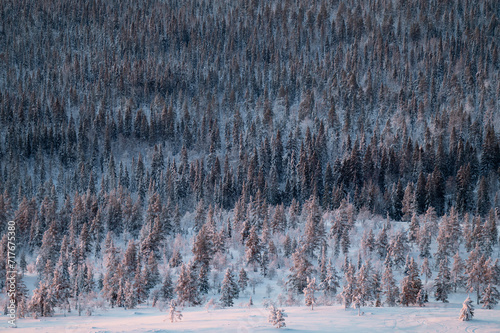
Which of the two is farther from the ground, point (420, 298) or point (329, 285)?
point (420, 298)

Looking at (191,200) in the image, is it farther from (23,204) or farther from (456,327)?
(456,327)

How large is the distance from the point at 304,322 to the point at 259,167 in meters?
92.3

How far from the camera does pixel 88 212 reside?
301ft

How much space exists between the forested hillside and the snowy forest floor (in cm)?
684

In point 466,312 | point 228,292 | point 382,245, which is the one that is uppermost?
point 466,312

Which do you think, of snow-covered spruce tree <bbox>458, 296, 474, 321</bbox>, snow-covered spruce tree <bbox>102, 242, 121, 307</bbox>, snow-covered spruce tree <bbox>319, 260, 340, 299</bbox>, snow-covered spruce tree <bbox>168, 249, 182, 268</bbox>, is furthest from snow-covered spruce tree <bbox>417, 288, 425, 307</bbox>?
snow-covered spruce tree <bbox>168, 249, 182, 268</bbox>

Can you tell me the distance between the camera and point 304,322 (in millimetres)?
32344

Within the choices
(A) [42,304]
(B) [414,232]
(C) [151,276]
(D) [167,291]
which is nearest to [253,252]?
(C) [151,276]

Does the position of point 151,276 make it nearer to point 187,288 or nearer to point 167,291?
point 167,291

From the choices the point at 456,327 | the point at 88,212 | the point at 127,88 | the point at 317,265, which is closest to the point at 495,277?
the point at 317,265

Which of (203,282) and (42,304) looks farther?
(203,282)

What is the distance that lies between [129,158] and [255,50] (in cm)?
A: 8272

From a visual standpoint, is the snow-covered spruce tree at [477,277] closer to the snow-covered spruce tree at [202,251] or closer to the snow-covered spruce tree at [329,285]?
the snow-covered spruce tree at [329,285]

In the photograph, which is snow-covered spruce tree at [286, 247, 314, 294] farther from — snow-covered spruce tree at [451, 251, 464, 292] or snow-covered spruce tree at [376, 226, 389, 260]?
snow-covered spruce tree at [451, 251, 464, 292]
